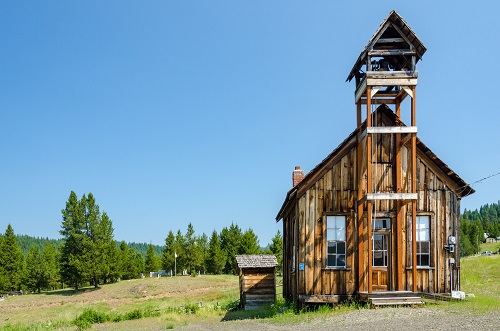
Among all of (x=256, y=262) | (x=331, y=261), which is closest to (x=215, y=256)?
(x=256, y=262)

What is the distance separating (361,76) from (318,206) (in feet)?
18.4

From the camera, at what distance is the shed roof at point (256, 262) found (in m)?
29.6

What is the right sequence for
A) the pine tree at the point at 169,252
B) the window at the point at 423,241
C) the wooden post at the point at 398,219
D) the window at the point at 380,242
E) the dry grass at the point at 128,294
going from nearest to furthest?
the wooden post at the point at 398,219, the window at the point at 380,242, the window at the point at 423,241, the dry grass at the point at 128,294, the pine tree at the point at 169,252

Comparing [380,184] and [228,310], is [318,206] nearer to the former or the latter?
[380,184]

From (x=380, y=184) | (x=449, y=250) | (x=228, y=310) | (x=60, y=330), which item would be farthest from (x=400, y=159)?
(x=60, y=330)

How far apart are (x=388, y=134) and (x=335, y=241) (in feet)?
15.7

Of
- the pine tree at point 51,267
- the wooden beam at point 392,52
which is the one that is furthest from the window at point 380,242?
the pine tree at point 51,267

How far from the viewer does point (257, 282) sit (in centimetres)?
Answer: 2959

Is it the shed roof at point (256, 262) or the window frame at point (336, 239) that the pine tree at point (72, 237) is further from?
the window frame at point (336, 239)

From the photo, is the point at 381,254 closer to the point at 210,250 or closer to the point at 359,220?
the point at 359,220

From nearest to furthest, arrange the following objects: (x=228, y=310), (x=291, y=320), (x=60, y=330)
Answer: (x=291, y=320)
(x=60, y=330)
(x=228, y=310)

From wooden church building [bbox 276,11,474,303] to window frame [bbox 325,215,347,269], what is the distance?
4 cm

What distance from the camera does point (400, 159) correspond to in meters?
21.5

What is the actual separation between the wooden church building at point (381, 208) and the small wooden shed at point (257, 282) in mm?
7678
